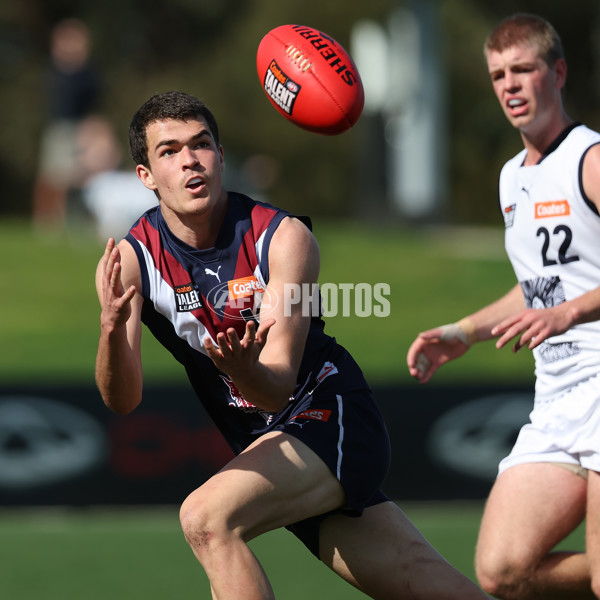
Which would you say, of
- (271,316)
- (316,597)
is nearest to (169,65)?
(316,597)

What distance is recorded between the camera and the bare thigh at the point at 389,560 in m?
4.45

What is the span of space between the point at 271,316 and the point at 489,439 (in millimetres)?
5132

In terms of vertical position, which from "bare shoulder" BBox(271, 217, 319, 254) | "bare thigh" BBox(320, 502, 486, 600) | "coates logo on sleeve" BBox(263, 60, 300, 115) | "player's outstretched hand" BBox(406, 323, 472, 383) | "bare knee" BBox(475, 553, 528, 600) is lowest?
"bare knee" BBox(475, 553, 528, 600)

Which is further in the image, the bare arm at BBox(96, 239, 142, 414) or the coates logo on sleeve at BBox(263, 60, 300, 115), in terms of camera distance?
the coates logo on sleeve at BBox(263, 60, 300, 115)

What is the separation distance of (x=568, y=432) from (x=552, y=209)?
0.89 m

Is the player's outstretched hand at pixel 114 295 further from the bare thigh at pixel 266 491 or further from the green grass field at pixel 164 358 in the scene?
the green grass field at pixel 164 358

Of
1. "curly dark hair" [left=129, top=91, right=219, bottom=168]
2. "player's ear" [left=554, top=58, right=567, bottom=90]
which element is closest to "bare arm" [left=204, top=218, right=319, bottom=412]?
"curly dark hair" [left=129, top=91, right=219, bottom=168]

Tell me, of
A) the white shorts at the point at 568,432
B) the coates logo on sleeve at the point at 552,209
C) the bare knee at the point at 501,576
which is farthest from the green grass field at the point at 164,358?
the coates logo on sleeve at the point at 552,209

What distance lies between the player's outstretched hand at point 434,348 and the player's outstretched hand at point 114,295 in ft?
4.52

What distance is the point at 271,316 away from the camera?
4184 millimetres

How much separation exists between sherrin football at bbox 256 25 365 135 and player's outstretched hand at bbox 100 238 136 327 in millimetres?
1015

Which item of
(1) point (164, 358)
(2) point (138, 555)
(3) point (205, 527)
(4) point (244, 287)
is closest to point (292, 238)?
(4) point (244, 287)

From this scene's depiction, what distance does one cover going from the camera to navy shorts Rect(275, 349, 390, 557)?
4305 millimetres

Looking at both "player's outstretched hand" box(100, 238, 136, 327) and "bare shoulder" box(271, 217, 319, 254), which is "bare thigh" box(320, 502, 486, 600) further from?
"player's outstretched hand" box(100, 238, 136, 327)
